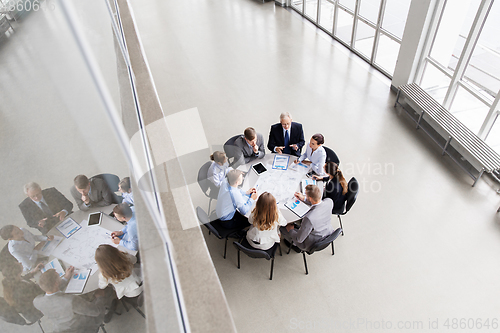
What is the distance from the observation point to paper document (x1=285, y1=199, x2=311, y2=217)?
4045 mm

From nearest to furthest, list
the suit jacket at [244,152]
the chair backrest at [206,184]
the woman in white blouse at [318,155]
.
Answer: the woman in white blouse at [318,155] → the chair backrest at [206,184] → the suit jacket at [244,152]

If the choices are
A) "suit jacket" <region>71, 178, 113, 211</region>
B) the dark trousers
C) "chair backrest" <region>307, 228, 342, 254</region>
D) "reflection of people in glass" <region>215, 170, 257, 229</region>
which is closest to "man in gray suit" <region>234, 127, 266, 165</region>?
"reflection of people in glass" <region>215, 170, 257, 229</region>

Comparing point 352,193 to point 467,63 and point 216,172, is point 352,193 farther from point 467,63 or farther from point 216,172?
point 467,63

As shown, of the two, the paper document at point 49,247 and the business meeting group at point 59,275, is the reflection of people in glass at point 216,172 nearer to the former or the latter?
the business meeting group at point 59,275

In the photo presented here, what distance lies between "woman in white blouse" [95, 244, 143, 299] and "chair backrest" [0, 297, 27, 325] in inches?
18.0

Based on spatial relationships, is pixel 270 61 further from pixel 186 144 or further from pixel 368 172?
pixel 368 172

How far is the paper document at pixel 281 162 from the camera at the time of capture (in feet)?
15.3

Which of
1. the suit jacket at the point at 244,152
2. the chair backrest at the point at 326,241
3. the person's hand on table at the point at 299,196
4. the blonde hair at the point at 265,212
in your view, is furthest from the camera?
the suit jacket at the point at 244,152

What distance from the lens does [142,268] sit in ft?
5.56

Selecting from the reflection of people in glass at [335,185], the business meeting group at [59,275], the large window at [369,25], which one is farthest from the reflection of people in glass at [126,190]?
the large window at [369,25]

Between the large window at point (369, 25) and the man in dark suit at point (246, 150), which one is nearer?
the man in dark suit at point (246, 150)

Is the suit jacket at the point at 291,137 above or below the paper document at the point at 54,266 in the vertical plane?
below

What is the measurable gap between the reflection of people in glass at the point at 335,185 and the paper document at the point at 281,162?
20.1 inches

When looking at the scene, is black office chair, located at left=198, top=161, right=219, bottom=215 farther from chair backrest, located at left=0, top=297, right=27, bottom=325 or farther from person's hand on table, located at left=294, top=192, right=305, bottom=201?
chair backrest, located at left=0, top=297, right=27, bottom=325
